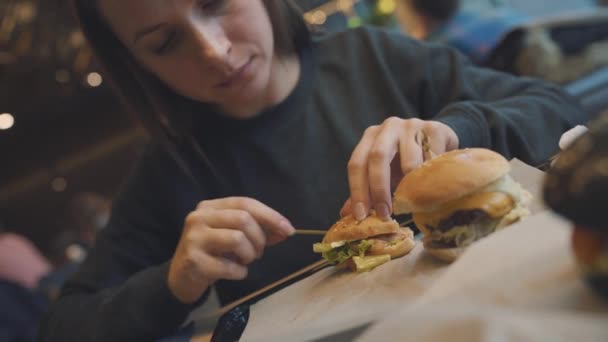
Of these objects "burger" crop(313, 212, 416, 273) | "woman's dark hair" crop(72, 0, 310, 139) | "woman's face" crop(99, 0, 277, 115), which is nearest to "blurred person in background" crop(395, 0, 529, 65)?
"woman's dark hair" crop(72, 0, 310, 139)

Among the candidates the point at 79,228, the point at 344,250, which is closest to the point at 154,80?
the point at 344,250

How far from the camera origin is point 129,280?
1.64 metres

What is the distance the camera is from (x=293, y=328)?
1153mm

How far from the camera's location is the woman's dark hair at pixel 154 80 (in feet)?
5.97

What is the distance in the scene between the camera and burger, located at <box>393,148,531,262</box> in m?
1.07

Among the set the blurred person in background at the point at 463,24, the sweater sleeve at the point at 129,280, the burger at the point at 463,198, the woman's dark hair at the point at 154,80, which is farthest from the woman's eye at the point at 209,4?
the blurred person in background at the point at 463,24

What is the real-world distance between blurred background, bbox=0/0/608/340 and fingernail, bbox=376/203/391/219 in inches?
73.1

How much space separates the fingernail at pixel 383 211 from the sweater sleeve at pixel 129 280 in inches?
27.4

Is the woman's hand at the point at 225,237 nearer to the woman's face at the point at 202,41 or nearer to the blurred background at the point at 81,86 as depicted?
the woman's face at the point at 202,41

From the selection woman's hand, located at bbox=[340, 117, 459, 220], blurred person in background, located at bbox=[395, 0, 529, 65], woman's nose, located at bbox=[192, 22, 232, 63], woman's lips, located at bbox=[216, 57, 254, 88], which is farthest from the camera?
blurred person in background, located at bbox=[395, 0, 529, 65]

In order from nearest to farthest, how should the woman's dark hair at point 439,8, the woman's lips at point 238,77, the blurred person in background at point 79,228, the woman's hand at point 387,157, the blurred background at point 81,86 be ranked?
the woman's hand at point 387,157 → the woman's lips at point 238,77 → the blurred background at point 81,86 → the woman's dark hair at point 439,8 → the blurred person in background at point 79,228

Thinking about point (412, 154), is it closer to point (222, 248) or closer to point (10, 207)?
point (222, 248)

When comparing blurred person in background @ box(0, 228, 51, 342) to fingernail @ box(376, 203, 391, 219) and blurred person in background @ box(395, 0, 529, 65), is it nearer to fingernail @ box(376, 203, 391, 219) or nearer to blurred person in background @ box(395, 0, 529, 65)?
fingernail @ box(376, 203, 391, 219)

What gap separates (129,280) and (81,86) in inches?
198
